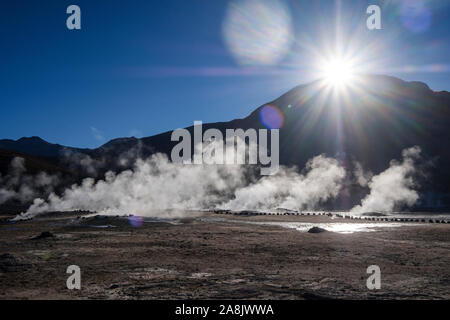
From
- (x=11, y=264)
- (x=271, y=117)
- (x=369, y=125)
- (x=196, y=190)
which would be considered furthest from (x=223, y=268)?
(x=271, y=117)

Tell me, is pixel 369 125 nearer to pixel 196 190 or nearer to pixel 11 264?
pixel 196 190

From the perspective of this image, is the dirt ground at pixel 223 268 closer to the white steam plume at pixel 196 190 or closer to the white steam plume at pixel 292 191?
the white steam plume at pixel 196 190

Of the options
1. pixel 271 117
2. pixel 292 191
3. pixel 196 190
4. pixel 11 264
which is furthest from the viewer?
pixel 271 117

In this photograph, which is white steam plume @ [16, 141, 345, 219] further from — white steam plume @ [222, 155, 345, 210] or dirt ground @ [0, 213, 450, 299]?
dirt ground @ [0, 213, 450, 299]

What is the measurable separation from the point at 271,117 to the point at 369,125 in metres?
39.9

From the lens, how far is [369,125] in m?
110

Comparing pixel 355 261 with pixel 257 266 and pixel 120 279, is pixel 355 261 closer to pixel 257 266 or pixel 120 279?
pixel 257 266

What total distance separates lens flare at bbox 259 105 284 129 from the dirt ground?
11029 centimetres

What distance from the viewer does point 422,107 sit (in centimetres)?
11094

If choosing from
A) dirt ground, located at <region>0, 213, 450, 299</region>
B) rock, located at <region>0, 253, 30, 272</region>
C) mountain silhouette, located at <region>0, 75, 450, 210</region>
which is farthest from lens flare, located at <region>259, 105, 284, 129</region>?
rock, located at <region>0, 253, 30, 272</region>

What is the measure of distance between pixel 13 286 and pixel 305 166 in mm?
95812

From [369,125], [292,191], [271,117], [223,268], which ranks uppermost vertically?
[271,117]

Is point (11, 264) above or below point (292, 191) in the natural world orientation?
below

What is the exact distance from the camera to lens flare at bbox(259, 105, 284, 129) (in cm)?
13168
